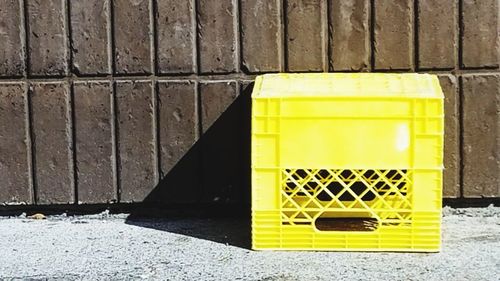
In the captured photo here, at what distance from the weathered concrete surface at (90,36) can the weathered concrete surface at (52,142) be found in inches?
5.0

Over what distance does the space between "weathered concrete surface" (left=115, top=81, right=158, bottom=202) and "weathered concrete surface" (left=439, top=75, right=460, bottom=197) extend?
1.21m

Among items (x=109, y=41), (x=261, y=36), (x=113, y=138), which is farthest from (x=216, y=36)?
(x=113, y=138)

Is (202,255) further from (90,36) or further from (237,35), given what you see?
(90,36)

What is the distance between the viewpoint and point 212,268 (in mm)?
2992

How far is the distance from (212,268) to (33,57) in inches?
52.7

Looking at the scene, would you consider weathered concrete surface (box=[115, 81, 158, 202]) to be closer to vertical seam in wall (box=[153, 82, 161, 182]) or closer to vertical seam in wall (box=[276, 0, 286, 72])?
vertical seam in wall (box=[153, 82, 161, 182])

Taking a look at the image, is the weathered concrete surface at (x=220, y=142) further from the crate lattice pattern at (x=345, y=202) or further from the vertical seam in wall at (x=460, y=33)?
the vertical seam in wall at (x=460, y=33)

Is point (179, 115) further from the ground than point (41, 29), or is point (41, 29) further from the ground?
point (41, 29)

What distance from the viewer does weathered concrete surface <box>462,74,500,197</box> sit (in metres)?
3.59

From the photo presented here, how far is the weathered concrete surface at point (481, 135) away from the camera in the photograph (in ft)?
11.8

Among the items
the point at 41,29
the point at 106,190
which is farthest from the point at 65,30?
Result: the point at 106,190

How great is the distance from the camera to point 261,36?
11.9ft

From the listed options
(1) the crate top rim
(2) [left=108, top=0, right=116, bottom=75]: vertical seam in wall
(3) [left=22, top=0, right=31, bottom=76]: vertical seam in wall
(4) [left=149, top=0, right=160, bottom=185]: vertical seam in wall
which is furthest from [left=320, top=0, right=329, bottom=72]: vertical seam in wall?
(3) [left=22, top=0, right=31, bottom=76]: vertical seam in wall

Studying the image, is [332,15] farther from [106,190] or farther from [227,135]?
[106,190]
